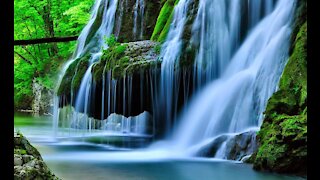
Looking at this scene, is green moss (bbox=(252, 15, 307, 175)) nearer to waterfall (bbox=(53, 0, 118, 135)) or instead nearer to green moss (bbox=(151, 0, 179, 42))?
green moss (bbox=(151, 0, 179, 42))

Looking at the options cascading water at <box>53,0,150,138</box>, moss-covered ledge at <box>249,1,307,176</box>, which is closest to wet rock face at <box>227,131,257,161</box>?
moss-covered ledge at <box>249,1,307,176</box>

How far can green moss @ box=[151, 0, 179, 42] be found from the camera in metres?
10.4

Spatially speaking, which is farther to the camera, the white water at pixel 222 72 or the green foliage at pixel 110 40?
the green foliage at pixel 110 40

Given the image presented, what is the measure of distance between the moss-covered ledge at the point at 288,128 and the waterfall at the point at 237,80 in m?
0.88

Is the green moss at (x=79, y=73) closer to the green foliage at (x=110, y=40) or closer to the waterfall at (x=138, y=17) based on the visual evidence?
the green foliage at (x=110, y=40)

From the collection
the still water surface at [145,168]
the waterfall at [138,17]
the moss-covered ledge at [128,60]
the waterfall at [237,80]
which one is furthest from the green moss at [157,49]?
the waterfall at [138,17]

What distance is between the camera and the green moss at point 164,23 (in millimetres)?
10352

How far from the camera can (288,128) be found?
525 cm

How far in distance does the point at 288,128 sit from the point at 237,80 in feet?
9.41

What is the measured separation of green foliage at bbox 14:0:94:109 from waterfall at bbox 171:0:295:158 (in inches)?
601

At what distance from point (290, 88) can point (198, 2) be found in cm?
454

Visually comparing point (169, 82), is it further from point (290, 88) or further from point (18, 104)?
point (18, 104)

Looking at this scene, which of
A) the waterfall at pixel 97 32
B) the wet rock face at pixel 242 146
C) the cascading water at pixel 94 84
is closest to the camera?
the wet rock face at pixel 242 146
